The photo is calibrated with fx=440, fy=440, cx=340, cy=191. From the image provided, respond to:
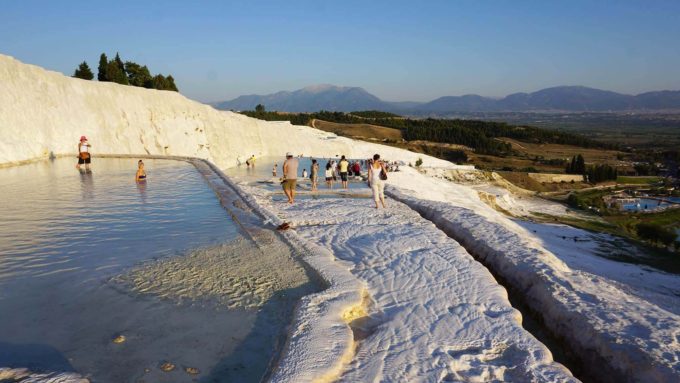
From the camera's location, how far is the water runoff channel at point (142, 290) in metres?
4.38

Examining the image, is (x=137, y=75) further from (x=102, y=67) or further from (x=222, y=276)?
(x=222, y=276)

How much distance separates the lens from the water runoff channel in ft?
14.4

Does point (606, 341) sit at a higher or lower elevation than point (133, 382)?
lower

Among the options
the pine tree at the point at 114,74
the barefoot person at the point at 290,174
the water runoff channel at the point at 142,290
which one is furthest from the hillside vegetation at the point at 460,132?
the water runoff channel at the point at 142,290

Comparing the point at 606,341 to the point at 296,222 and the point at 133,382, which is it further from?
the point at 296,222

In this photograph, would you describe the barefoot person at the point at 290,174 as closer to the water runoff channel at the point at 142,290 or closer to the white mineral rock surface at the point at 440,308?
the white mineral rock surface at the point at 440,308

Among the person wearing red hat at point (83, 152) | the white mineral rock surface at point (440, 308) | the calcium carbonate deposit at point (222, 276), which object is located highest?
the person wearing red hat at point (83, 152)

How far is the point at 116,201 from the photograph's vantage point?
11.5m

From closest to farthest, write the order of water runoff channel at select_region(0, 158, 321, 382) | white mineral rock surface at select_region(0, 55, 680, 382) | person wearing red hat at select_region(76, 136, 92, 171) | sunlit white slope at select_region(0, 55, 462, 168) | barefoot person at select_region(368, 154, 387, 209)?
water runoff channel at select_region(0, 158, 321, 382), white mineral rock surface at select_region(0, 55, 680, 382), barefoot person at select_region(368, 154, 387, 209), person wearing red hat at select_region(76, 136, 92, 171), sunlit white slope at select_region(0, 55, 462, 168)

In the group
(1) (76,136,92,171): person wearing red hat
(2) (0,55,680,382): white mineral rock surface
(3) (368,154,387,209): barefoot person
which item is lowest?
(2) (0,55,680,382): white mineral rock surface

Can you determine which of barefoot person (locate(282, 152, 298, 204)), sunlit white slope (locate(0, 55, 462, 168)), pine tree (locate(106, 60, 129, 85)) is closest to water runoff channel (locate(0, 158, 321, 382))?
barefoot person (locate(282, 152, 298, 204))

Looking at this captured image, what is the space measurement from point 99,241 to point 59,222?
182 cm

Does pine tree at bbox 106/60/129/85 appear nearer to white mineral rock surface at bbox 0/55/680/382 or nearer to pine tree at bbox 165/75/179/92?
pine tree at bbox 165/75/179/92

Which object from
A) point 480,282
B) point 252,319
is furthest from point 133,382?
point 480,282
